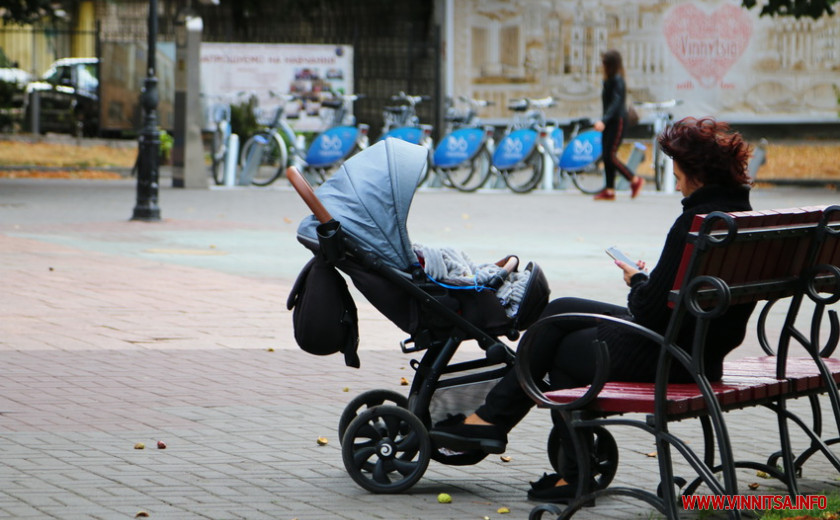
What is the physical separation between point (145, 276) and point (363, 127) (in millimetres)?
11991

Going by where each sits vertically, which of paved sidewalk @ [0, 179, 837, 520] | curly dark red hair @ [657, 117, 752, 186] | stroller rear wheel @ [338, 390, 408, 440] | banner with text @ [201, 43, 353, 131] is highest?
banner with text @ [201, 43, 353, 131]

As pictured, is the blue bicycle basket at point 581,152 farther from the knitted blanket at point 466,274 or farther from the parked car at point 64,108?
the knitted blanket at point 466,274

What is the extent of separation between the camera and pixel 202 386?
6.73 metres

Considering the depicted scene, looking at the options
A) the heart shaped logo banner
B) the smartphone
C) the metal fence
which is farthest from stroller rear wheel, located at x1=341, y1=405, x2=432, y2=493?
the heart shaped logo banner

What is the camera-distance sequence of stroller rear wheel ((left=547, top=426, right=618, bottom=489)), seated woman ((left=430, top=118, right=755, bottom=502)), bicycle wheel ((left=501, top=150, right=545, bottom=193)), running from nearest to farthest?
seated woman ((left=430, top=118, right=755, bottom=502)), stroller rear wheel ((left=547, top=426, right=618, bottom=489)), bicycle wheel ((left=501, top=150, right=545, bottom=193))

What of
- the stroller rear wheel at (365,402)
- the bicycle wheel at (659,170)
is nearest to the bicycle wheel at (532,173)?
the bicycle wheel at (659,170)

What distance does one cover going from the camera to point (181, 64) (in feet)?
67.9

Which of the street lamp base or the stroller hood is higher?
the stroller hood

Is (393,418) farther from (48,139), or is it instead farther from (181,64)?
(48,139)

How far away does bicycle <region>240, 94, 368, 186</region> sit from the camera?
2156cm

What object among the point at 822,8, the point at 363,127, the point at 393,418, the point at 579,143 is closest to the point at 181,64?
the point at 363,127

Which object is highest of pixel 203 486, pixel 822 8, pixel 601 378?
pixel 822 8

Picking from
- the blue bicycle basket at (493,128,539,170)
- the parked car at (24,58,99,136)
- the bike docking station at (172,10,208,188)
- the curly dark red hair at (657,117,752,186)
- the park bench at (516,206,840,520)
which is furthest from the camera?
the parked car at (24,58,99,136)

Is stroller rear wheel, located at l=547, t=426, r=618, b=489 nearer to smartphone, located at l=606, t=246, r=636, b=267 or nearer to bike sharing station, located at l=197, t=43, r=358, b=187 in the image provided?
smartphone, located at l=606, t=246, r=636, b=267
